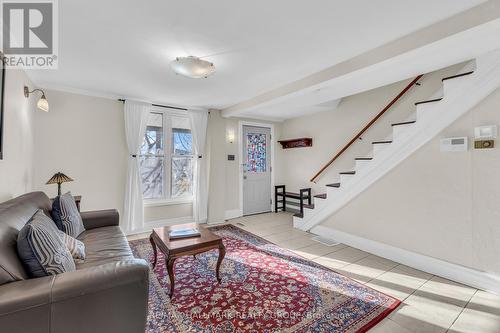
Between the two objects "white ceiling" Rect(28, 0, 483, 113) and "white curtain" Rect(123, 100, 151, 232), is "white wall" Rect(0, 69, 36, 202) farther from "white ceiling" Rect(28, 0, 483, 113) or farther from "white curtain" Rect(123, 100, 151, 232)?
"white curtain" Rect(123, 100, 151, 232)

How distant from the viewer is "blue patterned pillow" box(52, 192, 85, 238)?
2.17 meters

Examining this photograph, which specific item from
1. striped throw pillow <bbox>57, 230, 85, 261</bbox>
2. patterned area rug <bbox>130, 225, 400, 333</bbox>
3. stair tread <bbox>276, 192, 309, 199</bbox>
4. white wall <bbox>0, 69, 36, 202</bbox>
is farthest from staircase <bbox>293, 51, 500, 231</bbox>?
white wall <bbox>0, 69, 36, 202</bbox>

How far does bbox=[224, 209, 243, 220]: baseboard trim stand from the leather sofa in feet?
12.2

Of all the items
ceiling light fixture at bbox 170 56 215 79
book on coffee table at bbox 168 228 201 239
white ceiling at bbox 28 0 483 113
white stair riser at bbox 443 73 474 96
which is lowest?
book on coffee table at bbox 168 228 201 239

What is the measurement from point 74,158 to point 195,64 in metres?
2.73

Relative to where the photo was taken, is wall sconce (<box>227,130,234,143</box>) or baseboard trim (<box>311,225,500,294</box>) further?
wall sconce (<box>227,130,234,143</box>)

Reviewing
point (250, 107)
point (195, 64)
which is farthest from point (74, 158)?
point (250, 107)

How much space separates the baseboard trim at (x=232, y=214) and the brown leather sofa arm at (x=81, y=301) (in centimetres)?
370

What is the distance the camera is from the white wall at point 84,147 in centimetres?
336

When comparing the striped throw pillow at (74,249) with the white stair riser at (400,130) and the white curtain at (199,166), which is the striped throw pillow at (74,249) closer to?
the white curtain at (199,166)

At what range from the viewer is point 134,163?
13.0ft

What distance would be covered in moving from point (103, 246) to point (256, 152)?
3.98m

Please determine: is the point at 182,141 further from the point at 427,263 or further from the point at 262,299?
the point at 427,263

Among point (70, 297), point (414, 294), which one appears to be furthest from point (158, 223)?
point (414, 294)
